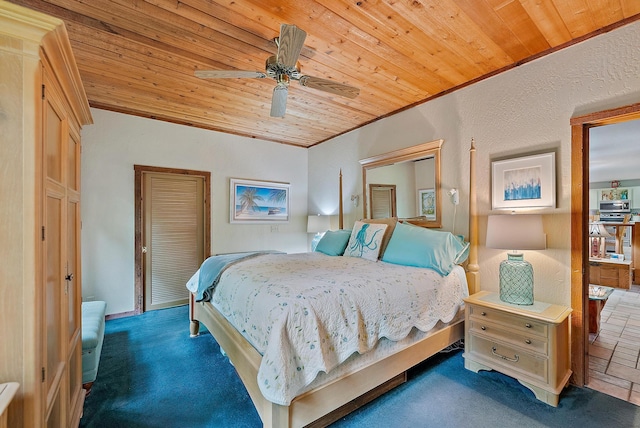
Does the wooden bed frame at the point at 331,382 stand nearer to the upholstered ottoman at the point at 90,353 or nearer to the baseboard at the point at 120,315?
the upholstered ottoman at the point at 90,353

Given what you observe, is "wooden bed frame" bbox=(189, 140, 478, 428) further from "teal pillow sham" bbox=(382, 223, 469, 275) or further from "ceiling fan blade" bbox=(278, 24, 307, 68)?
"ceiling fan blade" bbox=(278, 24, 307, 68)

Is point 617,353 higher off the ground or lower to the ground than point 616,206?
lower

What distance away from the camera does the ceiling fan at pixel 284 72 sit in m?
1.70

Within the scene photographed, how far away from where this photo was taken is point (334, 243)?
11.0ft

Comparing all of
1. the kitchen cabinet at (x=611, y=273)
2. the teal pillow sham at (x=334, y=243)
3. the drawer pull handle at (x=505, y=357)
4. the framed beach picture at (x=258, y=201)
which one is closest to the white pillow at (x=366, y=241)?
the teal pillow sham at (x=334, y=243)

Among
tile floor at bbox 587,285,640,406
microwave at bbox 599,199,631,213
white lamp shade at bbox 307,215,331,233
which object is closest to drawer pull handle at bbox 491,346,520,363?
tile floor at bbox 587,285,640,406

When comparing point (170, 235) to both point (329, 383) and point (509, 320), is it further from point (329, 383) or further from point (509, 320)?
point (509, 320)

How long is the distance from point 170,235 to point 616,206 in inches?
392

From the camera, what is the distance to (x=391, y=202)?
12.0 feet

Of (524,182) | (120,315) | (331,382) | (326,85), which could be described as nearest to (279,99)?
(326,85)

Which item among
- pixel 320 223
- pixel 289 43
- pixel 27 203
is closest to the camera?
pixel 27 203

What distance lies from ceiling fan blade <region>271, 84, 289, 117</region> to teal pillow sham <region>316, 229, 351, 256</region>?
160cm

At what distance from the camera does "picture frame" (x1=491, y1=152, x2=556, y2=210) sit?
2.26m

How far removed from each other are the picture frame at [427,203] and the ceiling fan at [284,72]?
150cm
